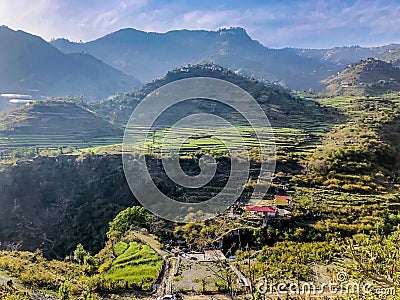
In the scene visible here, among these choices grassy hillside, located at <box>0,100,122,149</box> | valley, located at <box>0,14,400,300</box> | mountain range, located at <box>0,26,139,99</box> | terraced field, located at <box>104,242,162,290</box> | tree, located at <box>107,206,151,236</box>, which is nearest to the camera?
valley, located at <box>0,14,400,300</box>

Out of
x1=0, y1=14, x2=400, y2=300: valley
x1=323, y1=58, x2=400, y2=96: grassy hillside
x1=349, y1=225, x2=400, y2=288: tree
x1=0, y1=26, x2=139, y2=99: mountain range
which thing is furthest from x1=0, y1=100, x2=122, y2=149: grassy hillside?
x1=0, y1=26, x2=139, y2=99: mountain range

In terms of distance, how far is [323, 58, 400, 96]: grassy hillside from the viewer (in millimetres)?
67250

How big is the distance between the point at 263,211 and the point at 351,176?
7.90 m

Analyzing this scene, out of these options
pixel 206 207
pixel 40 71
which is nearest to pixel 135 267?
pixel 206 207

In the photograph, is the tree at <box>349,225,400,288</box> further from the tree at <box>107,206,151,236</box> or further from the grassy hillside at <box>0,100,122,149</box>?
the grassy hillside at <box>0,100,122,149</box>

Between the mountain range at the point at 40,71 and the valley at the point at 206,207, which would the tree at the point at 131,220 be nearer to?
the valley at the point at 206,207

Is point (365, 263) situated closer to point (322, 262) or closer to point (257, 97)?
point (322, 262)

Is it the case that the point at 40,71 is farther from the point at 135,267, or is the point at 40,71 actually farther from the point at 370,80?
the point at 135,267

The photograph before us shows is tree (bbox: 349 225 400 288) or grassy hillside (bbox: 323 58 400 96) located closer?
tree (bbox: 349 225 400 288)

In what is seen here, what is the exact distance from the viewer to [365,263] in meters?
4.70

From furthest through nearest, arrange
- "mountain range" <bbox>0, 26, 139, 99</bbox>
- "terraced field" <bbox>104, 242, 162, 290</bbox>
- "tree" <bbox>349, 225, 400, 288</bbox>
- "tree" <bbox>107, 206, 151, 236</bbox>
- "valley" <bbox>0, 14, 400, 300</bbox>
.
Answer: "mountain range" <bbox>0, 26, 139, 99</bbox> < "tree" <bbox>107, 206, 151, 236</bbox> < "terraced field" <bbox>104, 242, 162, 290</bbox> < "valley" <bbox>0, 14, 400, 300</bbox> < "tree" <bbox>349, 225, 400, 288</bbox>

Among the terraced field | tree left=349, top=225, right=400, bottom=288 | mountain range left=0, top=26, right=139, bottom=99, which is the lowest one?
the terraced field

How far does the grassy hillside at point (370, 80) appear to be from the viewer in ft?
221

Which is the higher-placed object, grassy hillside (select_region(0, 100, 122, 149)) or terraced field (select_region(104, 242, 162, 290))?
grassy hillside (select_region(0, 100, 122, 149))
